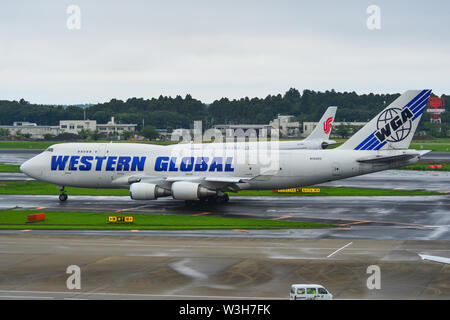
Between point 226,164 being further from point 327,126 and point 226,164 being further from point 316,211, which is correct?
point 327,126

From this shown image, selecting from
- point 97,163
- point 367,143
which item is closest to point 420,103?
point 367,143

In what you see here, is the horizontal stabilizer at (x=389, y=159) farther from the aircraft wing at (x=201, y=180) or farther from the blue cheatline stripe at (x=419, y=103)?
the aircraft wing at (x=201, y=180)

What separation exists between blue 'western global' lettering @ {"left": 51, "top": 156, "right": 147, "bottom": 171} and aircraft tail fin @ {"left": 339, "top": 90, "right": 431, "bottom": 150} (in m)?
19.7

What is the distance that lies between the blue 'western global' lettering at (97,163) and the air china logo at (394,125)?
21856mm

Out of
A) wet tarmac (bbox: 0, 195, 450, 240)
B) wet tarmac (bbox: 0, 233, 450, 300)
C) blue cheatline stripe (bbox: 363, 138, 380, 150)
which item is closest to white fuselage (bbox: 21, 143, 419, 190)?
blue cheatline stripe (bbox: 363, 138, 380, 150)

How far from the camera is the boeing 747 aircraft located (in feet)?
158

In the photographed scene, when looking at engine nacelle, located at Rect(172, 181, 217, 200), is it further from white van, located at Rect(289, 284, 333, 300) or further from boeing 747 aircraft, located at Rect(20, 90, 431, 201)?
white van, located at Rect(289, 284, 333, 300)

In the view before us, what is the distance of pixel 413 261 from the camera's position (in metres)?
28.2

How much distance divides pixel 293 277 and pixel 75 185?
34020mm

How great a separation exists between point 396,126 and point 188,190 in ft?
62.7

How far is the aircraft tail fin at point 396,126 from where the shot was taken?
4778 centimetres
